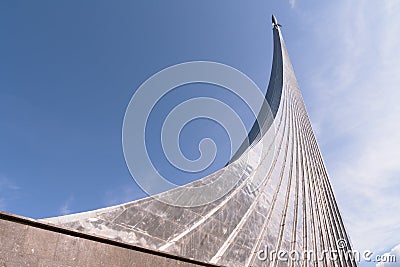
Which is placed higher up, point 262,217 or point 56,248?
point 262,217

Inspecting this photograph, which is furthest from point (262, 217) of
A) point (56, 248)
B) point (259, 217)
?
point (56, 248)

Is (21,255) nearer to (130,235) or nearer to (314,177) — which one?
(130,235)

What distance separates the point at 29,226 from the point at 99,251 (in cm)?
58

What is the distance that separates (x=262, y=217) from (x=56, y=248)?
3.51 meters

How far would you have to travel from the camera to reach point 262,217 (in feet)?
16.6

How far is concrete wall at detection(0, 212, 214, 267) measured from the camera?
2145mm

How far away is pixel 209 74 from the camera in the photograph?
6.12 meters

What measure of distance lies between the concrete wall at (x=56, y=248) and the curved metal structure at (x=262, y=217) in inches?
9.2

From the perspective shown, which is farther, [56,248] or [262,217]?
[262,217]

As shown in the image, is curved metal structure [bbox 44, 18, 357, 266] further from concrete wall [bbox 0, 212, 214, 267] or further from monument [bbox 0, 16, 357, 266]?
concrete wall [bbox 0, 212, 214, 267]

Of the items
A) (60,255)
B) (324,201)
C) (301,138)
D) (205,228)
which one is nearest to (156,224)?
(205,228)

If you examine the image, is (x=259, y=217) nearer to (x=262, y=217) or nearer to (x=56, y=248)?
(x=262, y=217)

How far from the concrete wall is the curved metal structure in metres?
0.23

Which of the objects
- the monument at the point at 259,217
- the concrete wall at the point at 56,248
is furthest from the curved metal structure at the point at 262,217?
the concrete wall at the point at 56,248
